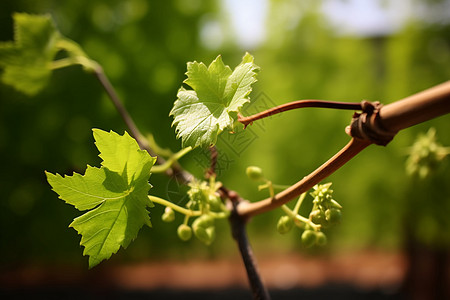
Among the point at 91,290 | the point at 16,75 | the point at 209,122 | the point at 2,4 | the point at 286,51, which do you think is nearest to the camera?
the point at 209,122

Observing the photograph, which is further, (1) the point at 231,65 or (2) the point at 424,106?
(1) the point at 231,65

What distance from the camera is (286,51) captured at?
253 centimetres

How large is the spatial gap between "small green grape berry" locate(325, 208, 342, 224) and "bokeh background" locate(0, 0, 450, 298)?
59.8 inches

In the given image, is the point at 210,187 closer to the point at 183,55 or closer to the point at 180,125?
the point at 180,125

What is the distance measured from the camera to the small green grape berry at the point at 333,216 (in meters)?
0.17

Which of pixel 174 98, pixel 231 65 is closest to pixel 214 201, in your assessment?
pixel 174 98

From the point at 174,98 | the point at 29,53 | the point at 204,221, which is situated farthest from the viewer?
the point at 174,98

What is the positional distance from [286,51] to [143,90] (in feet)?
3.44

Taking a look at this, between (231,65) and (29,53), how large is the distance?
180 cm

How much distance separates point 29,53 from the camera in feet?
1.28

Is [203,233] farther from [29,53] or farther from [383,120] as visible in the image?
[29,53]

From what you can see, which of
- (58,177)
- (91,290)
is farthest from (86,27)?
(58,177)

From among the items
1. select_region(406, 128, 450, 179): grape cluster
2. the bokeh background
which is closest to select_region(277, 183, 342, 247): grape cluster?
select_region(406, 128, 450, 179): grape cluster

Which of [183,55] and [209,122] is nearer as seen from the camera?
[209,122]
